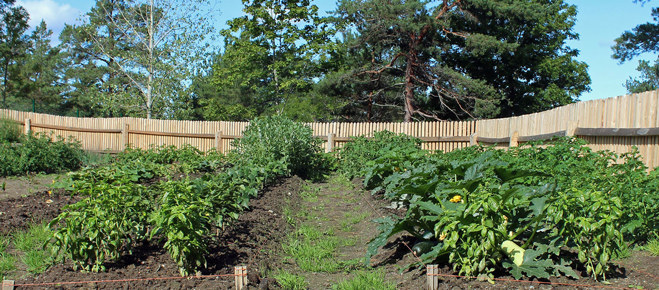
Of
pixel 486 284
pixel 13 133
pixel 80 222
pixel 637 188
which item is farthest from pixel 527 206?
pixel 13 133

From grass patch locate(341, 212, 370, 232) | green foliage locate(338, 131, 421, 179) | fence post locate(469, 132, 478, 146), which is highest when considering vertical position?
fence post locate(469, 132, 478, 146)

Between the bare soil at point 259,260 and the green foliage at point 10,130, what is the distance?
10681 millimetres

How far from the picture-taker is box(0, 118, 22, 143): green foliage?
15.8 m

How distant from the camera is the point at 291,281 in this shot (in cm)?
412

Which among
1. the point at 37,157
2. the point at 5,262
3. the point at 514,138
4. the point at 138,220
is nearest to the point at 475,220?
the point at 138,220

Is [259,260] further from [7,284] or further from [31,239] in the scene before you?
[31,239]

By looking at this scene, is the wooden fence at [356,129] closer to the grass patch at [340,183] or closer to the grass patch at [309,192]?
the grass patch at [340,183]

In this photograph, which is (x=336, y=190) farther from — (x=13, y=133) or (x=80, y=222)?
(x=13, y=133)

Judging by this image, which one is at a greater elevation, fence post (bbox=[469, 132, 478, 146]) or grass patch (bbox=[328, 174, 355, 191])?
fence post (bbox=[469, 132, 478, 146])

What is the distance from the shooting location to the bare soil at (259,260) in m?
3.53

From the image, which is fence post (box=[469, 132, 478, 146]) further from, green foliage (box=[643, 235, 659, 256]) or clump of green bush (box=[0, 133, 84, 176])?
A: green foliage (box=[643, 235, 659, 256])

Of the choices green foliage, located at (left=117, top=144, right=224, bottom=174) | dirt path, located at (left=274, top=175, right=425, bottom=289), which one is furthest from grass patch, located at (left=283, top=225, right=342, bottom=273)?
green foliage, located at (left=117, top=144, right=224, bottom=174)

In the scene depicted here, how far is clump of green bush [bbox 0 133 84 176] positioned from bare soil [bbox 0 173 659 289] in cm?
351

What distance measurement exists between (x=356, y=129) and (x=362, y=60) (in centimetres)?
1175
